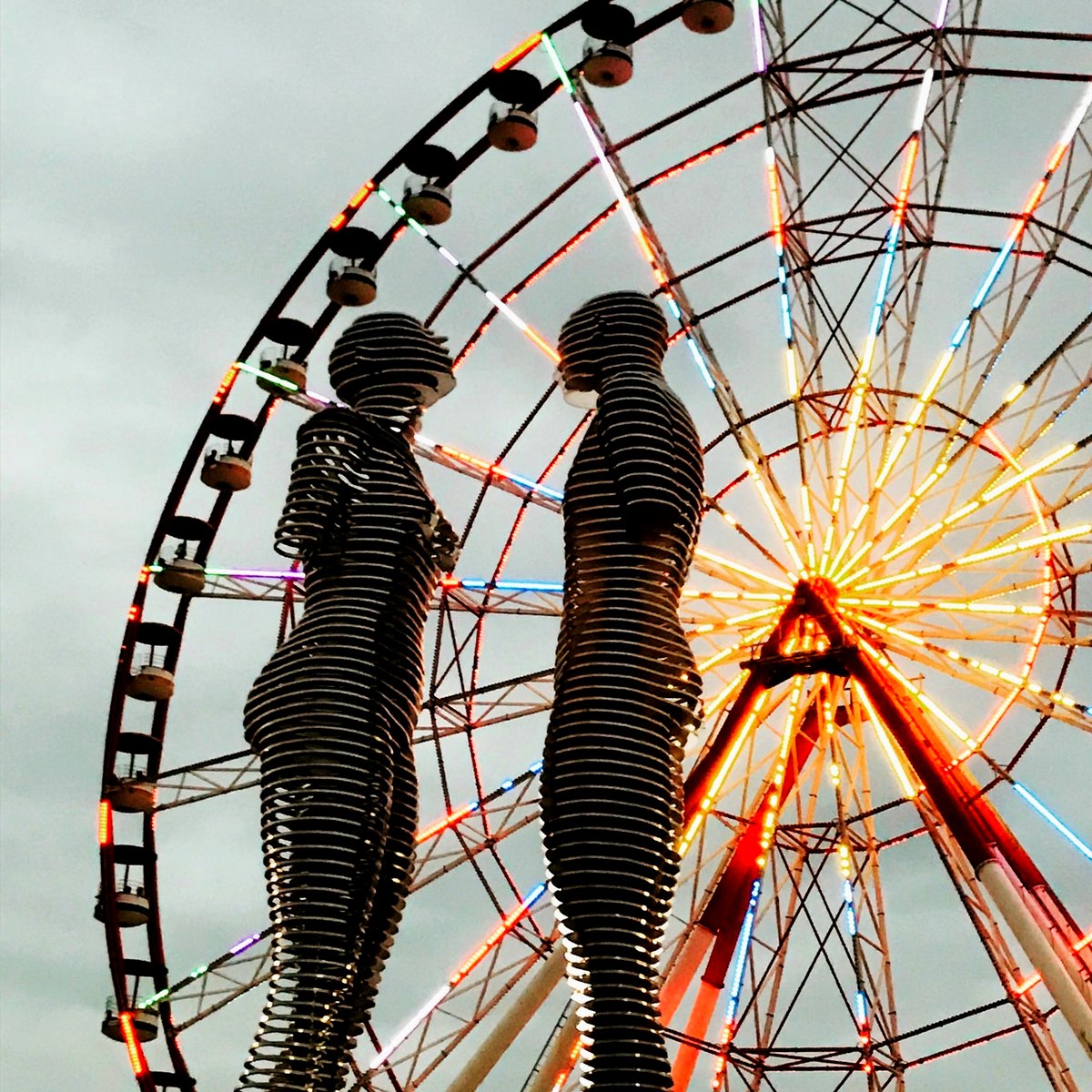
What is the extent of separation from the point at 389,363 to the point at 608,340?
227 centimetres

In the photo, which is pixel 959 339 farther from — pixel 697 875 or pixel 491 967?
pixel 491 967

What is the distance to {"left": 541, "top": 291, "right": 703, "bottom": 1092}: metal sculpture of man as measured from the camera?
1451 cm

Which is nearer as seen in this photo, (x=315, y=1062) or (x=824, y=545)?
(x=315, y=1062)

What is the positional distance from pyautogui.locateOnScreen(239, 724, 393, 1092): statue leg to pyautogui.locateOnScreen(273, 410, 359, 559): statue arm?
6.65 feet

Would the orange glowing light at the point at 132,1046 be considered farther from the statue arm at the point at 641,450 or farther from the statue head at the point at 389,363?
the statue arm at the point at 641,450

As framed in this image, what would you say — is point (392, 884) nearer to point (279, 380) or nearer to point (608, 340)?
point (608, 340)

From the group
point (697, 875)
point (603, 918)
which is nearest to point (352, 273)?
point (697, 875)

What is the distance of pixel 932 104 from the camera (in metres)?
25.3

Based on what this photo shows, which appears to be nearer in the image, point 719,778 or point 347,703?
point 347,703

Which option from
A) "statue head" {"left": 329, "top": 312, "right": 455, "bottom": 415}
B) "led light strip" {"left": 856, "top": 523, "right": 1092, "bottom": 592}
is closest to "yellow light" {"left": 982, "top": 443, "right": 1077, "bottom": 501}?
"led light strip" {"left": 856, "top": 523, "right": 1092, "bottom": 592}

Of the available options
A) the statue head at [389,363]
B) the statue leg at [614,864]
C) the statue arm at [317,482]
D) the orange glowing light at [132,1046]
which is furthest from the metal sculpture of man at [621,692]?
the orange glowing light at [132,1046]

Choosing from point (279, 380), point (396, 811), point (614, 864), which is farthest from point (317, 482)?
point (279, 380)

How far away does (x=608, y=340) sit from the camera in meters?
17.8

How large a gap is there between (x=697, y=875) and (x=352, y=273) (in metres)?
9.39
